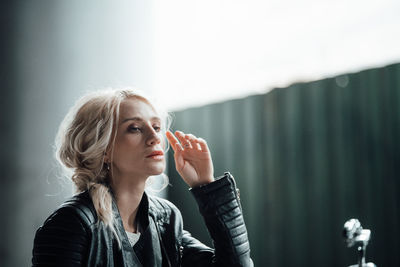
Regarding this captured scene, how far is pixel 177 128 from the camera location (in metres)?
3.19

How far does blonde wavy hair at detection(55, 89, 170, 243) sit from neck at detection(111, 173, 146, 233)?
1.7 inches

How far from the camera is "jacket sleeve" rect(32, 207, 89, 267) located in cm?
126

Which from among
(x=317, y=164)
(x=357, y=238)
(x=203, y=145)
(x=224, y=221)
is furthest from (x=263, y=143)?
(x=357, y=238)

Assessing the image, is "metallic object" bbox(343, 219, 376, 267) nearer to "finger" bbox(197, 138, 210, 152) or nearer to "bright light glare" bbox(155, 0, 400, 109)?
"finger" bbox(197, 138, 210, 152)

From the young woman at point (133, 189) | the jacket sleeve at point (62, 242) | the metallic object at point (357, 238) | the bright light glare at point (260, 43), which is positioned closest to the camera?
the metallic object at point (357, 238)

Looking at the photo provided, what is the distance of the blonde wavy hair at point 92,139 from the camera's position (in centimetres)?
148

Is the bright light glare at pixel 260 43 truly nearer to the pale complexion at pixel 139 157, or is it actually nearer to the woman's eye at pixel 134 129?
the pale complexion at pixel 139 157

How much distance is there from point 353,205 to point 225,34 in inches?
58.5

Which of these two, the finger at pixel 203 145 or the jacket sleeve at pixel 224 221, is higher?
the finger at pixel 203 145

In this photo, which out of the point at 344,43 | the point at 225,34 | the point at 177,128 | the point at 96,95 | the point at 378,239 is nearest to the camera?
the point at 96,95

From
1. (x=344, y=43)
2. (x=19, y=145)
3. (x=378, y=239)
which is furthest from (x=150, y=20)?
(x=378, y=239)

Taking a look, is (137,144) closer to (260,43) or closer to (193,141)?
(193,141)

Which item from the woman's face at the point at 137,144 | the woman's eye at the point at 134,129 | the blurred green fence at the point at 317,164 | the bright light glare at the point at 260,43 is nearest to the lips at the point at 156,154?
the woman's face at the point at 137,144

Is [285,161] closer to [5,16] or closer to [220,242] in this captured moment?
[220,242]
